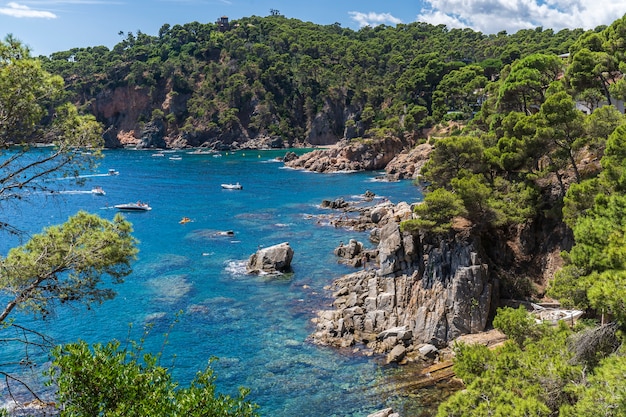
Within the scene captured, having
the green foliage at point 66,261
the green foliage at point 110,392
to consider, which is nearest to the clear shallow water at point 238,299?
the green foliage at point 66,261

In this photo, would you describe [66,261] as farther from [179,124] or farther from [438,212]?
[179,124]

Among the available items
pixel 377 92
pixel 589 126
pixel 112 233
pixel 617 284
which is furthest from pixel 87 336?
pixel 377 92

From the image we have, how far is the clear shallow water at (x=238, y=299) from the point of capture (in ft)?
75.4

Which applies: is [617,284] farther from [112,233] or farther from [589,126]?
[589,126]

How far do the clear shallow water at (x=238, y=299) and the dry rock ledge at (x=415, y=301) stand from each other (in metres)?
1.65

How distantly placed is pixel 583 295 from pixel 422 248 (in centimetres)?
1352

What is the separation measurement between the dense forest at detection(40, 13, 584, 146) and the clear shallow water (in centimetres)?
7003

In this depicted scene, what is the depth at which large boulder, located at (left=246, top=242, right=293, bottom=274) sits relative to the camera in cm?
3884

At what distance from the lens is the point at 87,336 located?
28531 millimetres

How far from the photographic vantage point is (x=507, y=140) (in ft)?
99.3

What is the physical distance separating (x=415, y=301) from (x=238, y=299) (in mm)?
12304

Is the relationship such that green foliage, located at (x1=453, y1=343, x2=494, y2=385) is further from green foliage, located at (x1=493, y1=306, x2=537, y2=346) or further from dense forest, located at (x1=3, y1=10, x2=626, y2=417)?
green foliage, located at (x1=493, y1=306, x2=537, y2=346)

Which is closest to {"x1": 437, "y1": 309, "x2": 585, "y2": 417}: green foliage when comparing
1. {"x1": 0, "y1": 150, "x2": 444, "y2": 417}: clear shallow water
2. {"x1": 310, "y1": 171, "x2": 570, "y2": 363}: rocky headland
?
{"x1": 0, "y1": 150, "x2": 444, "y2": 417}: clear shallow water

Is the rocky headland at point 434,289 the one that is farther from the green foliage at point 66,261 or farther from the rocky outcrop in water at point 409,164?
the rocky outcrop in water at point 409,164
